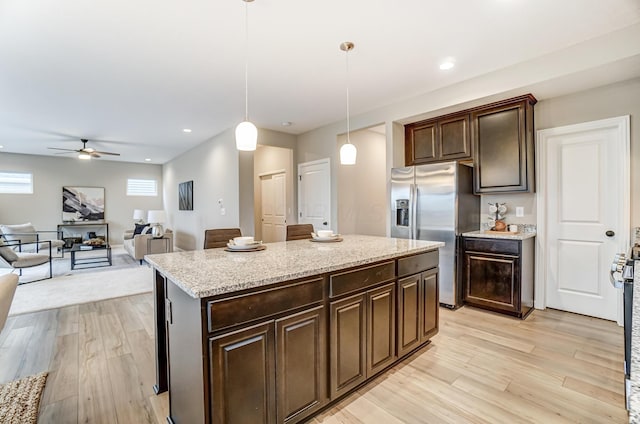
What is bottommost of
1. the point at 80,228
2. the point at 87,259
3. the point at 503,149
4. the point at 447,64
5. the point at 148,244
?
the point at 87,259

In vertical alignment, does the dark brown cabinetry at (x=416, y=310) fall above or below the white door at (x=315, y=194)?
below

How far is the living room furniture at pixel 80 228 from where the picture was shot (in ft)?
26.6

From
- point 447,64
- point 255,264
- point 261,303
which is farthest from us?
point 447,64

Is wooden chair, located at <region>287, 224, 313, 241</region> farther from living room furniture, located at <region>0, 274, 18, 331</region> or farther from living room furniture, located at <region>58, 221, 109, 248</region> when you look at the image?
living room furniture, located at <region>58, 221, 109, 248</region>

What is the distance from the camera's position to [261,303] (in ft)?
4.64

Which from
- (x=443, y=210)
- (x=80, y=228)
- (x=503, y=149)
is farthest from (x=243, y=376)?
(x=80, y=228)

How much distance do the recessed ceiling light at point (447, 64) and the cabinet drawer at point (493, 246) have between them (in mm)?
1884

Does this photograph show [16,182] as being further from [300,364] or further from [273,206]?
[300,364]

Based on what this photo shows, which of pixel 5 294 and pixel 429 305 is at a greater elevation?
pixel 5 294

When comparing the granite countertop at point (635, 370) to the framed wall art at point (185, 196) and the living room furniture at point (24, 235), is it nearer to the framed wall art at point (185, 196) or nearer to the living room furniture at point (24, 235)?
the living room furniture at point (24, 235)

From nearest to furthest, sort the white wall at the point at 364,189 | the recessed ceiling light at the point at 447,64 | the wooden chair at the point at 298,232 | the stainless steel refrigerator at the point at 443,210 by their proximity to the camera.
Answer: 1. the recessed ceiling light at the point at 447,64
2. the wooden chair at the point at 298,232
3. the stainless steel refrigerator at the point at 443,210
4. the white wall at the point at 364,189

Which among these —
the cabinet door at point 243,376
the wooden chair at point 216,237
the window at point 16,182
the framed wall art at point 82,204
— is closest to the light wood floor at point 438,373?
the cabinet door at point 243,376

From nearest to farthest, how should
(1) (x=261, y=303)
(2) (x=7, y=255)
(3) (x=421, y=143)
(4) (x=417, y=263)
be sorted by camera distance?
1. (1) (x=261, y=303)
2. (4) (x=417, y=263)
3. (3) (x=421, y=143)
4. (2) (x=7, y=255)

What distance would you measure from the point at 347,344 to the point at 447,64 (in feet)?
9.24
